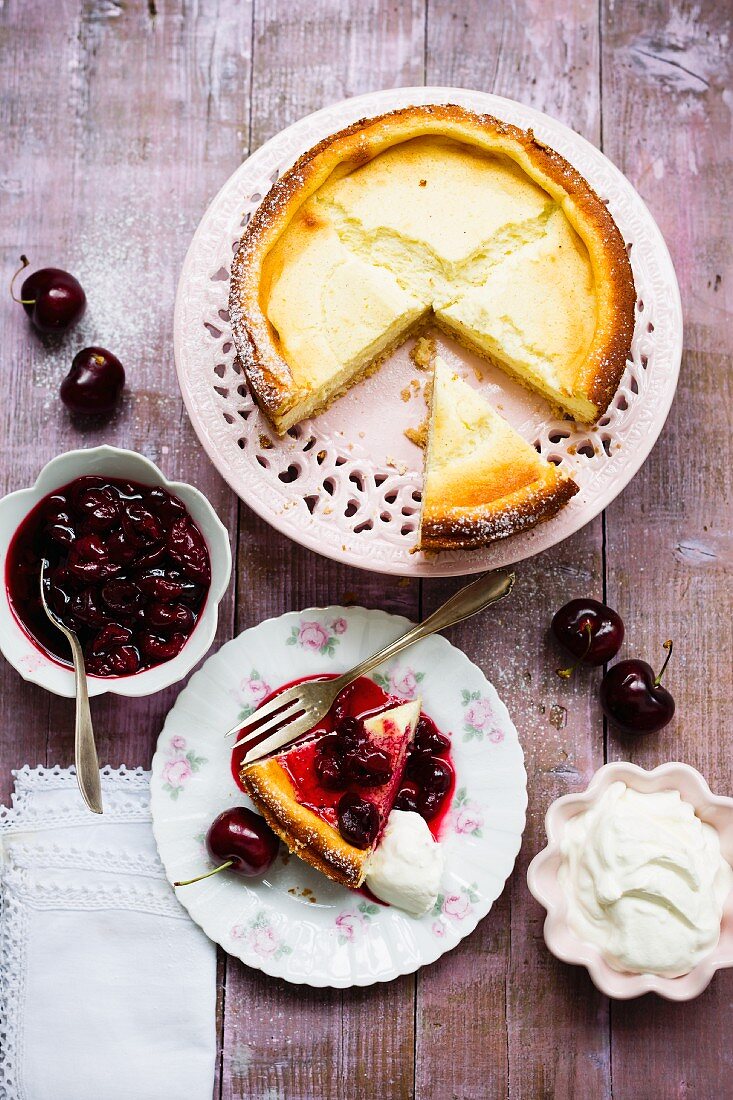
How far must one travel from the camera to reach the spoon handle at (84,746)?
2.64 m

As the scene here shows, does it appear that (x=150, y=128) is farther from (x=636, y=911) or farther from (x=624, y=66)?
(x=636, y=911)

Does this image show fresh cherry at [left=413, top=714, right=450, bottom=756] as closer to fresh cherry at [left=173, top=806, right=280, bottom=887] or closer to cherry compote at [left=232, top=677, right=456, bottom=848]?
cherry compote at [left=232, top=677, right=456, bottom=848]

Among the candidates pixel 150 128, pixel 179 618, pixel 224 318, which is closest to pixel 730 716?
pixel 179 618

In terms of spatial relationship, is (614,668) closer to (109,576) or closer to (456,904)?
(456,904)

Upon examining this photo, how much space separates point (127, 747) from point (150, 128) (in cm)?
196

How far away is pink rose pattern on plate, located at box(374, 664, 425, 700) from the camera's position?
296 cm

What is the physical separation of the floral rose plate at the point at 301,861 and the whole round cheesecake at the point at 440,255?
679 millimetres

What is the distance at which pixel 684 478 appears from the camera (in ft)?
10.4

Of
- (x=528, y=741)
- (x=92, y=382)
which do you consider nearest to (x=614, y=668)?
(x=528, y=741)

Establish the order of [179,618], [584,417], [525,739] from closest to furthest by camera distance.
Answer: [179,618] → [584,417] → [525,739]

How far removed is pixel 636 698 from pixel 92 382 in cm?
187

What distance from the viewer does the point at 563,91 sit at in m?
3.26

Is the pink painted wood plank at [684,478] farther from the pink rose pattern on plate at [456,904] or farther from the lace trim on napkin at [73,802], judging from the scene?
the lace trim on napkin at [73,802]

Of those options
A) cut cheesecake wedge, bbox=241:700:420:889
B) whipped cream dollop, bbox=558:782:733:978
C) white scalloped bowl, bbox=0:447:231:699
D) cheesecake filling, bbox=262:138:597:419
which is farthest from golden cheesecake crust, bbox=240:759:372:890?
cheesecake filling, bbox=262:138:597:419
